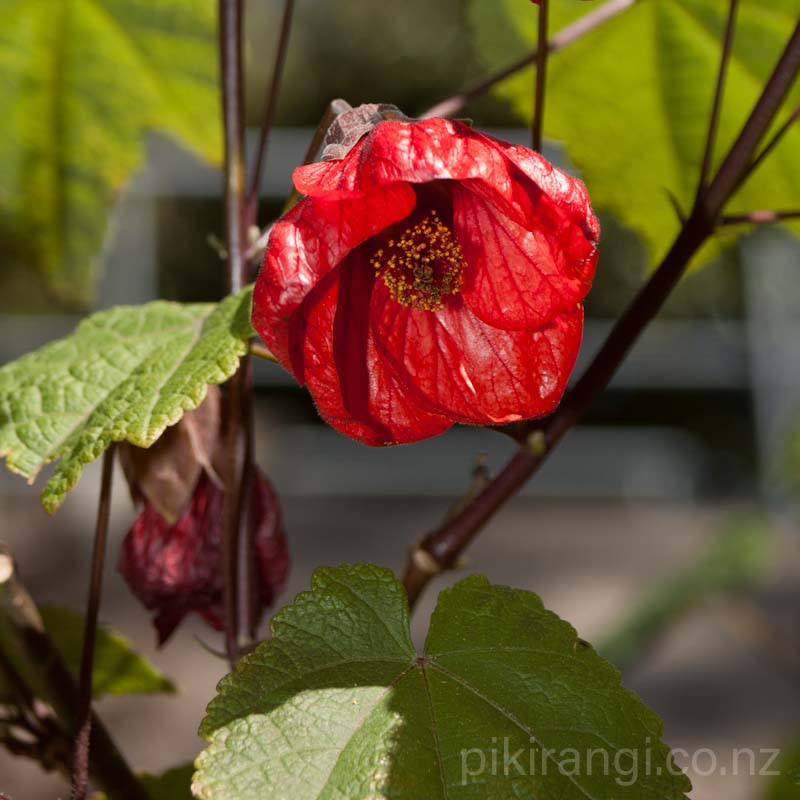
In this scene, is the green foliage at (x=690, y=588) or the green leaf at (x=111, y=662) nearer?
the green leaf at (x=111, y=662)

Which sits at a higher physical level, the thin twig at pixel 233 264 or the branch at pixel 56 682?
the thin twig at pixel 233 264

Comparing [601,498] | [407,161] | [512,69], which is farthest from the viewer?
[601,498]

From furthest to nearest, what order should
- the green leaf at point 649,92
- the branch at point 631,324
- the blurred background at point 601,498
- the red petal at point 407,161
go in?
the blurred background at point 601,498 → the green leaf at point 649,92 → the branch at point 631,324 → the red petal at point 407,161

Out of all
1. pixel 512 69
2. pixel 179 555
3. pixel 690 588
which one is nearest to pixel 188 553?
pixel 179 555

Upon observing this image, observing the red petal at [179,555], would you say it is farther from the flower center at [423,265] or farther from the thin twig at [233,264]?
the flower center at [423,265]

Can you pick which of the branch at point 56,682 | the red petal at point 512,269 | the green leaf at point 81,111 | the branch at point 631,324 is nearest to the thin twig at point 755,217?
the branch at point 631,324

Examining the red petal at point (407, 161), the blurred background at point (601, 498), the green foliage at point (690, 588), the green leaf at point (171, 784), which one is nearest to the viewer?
the red petal at point (407, 161)

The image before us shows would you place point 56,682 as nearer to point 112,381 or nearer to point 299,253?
point 112,381

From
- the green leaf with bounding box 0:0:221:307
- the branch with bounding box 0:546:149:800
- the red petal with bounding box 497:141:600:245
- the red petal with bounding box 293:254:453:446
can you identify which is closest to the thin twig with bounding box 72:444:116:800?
the branch with bounding box 0:546:149:800

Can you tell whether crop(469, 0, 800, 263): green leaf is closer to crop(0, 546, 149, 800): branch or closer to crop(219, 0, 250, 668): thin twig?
crop(219, 0, 250, 668): thin twig
